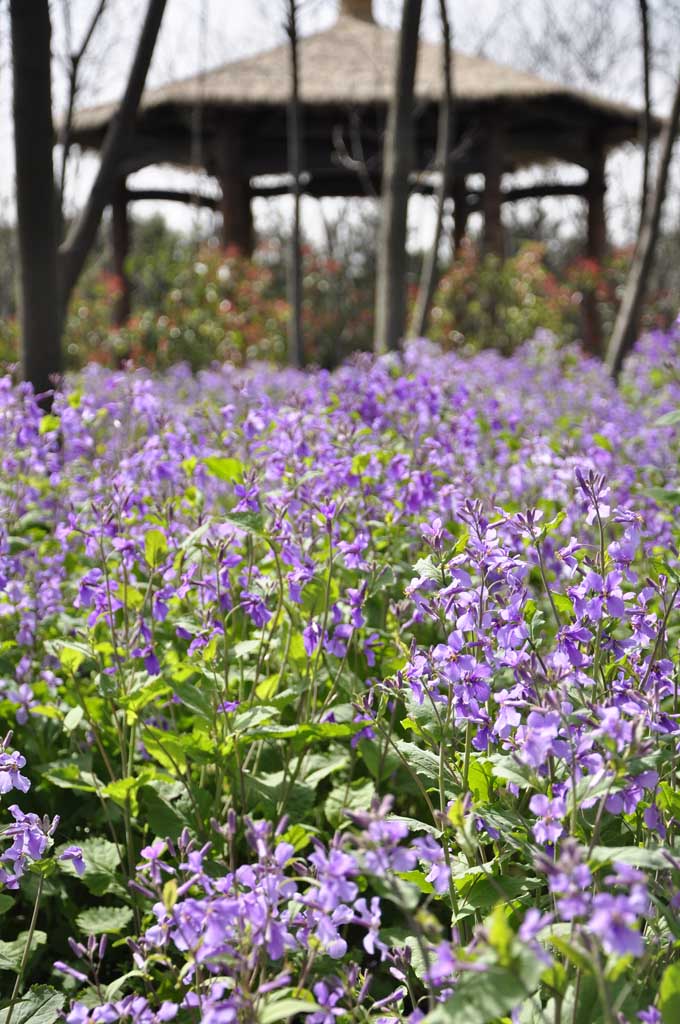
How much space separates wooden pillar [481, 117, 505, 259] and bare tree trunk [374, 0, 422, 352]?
710 cm

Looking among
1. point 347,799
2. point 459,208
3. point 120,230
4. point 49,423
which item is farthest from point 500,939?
point 459,208

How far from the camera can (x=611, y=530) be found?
4426mm

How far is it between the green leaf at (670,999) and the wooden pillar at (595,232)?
1604 cm

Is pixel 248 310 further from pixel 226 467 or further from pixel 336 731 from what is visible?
pixel 336 731

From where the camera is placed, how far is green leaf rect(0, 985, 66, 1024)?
1927 millimetres

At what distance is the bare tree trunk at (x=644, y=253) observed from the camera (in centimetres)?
877

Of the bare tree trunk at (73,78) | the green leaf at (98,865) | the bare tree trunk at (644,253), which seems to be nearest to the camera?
the green leaf at (98,865)

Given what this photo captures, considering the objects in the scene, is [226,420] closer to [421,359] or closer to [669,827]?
[669,827]

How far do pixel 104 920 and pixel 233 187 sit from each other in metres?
14.7

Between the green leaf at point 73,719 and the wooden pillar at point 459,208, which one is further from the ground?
the wooden pillar at point 459,208

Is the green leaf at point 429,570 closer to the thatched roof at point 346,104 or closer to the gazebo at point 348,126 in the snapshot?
the gazebo at point 348,126

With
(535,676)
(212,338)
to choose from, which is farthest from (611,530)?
(212,338)

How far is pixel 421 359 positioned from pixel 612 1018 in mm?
4942

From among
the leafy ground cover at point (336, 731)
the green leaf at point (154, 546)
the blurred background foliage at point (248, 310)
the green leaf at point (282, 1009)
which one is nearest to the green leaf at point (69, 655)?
the leafy ground cover at point (336, 731)
